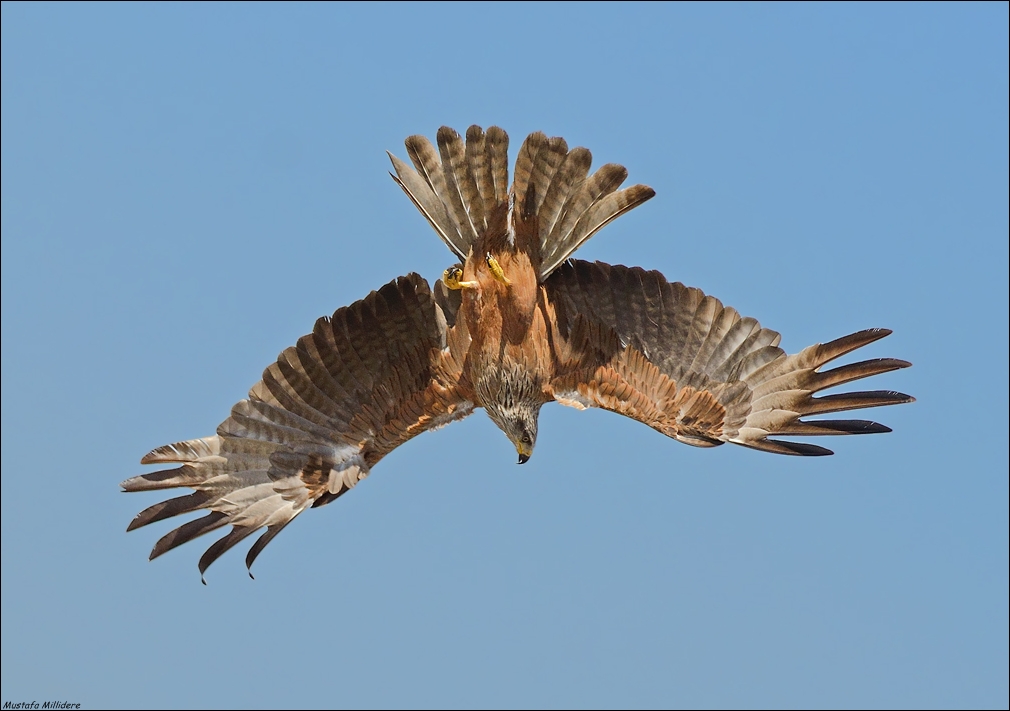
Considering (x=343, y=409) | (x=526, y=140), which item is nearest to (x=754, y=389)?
(x=526, y=140)

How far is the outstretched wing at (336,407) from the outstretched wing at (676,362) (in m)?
0.80

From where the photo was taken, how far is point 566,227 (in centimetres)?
812

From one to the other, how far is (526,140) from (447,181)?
Result: 58cm

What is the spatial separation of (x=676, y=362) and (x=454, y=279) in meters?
1.61

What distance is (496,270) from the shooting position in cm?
810

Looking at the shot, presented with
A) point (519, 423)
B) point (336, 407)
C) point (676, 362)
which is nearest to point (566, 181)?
point (676, 362)

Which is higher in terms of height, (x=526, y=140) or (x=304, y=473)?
(x=526, y=140)

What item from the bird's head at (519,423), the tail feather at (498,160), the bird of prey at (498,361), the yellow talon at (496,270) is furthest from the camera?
the bird's head at (519,423)

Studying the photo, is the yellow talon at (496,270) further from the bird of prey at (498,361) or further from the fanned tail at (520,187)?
the fanned tail at (520,187)

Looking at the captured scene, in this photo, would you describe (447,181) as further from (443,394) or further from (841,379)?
(841,379)

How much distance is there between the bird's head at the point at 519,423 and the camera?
8250mm

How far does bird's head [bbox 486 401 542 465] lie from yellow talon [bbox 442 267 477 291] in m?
0.83

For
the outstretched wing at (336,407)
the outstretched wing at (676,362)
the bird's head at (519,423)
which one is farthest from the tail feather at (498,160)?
the bird's head at (519,423)

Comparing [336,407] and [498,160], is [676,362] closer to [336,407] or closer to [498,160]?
[498,160]
